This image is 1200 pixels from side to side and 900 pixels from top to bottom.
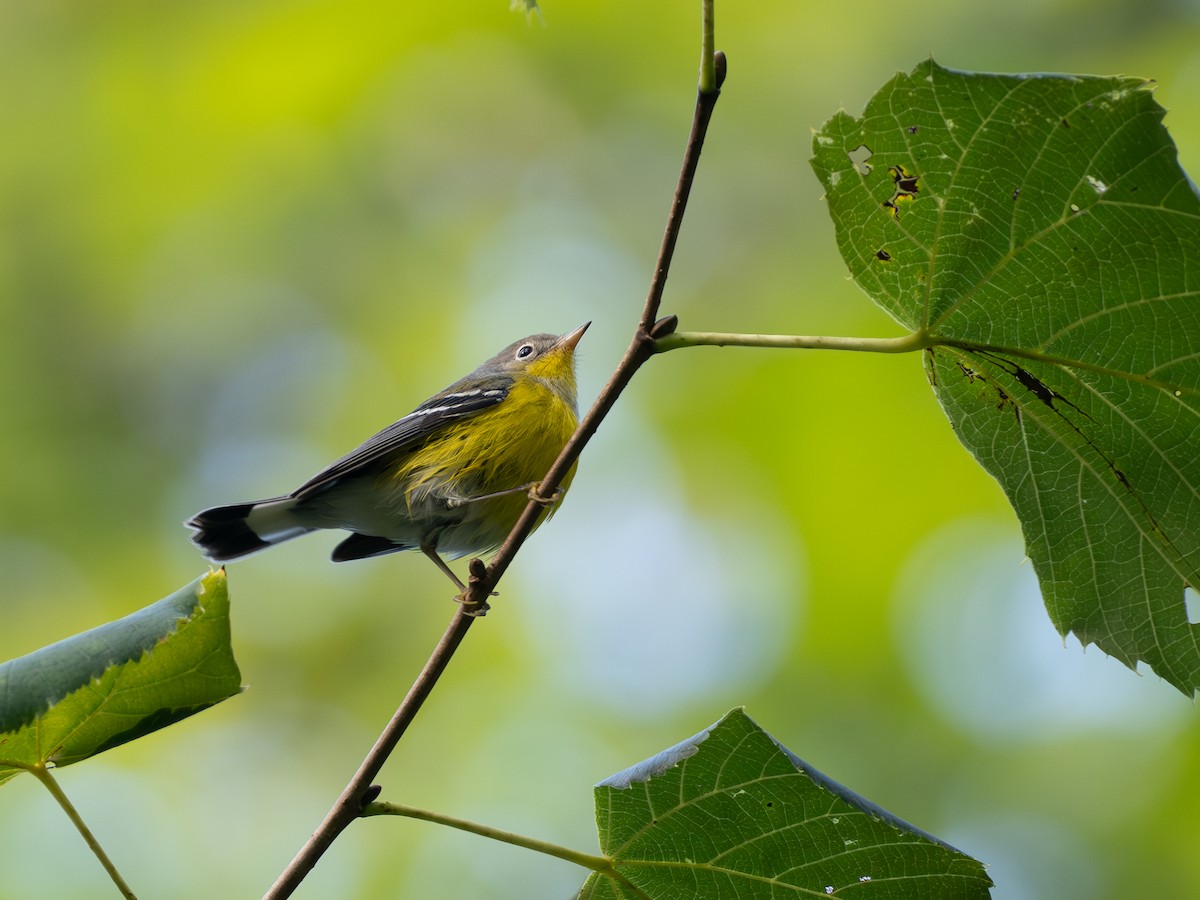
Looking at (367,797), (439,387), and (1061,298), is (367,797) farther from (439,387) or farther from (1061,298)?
(439,387)

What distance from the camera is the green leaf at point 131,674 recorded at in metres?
1.98

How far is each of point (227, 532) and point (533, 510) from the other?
148 inches

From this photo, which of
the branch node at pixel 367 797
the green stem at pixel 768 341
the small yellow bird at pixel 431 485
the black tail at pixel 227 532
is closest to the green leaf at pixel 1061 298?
the green stem at pixel 768 341

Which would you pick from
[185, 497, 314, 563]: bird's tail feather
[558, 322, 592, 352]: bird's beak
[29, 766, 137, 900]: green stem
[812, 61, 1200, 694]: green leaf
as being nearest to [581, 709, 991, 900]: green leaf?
[812, 61, 1200, 694]: green leaf

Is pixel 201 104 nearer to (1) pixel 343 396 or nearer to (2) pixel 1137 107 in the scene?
(1) pixel 343 396

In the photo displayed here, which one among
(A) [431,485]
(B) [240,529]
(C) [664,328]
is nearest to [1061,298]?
(C) [664,328]

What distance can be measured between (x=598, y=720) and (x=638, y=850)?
17.8ft

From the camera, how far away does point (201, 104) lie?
8.87 meters

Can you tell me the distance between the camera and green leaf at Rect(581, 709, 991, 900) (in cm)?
222

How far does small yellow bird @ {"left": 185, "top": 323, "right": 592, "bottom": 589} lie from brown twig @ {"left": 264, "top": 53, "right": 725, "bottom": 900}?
8.56ft

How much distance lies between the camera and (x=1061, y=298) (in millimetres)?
2303

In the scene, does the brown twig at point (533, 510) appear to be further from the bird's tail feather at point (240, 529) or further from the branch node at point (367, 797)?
the bird's tail feather at point (240, 529)

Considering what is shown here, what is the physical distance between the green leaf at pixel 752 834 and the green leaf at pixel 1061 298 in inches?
25.4

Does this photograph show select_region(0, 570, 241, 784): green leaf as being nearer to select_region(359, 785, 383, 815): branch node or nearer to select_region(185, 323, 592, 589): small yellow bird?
select_region(359, 785, 383, 815): branch node
